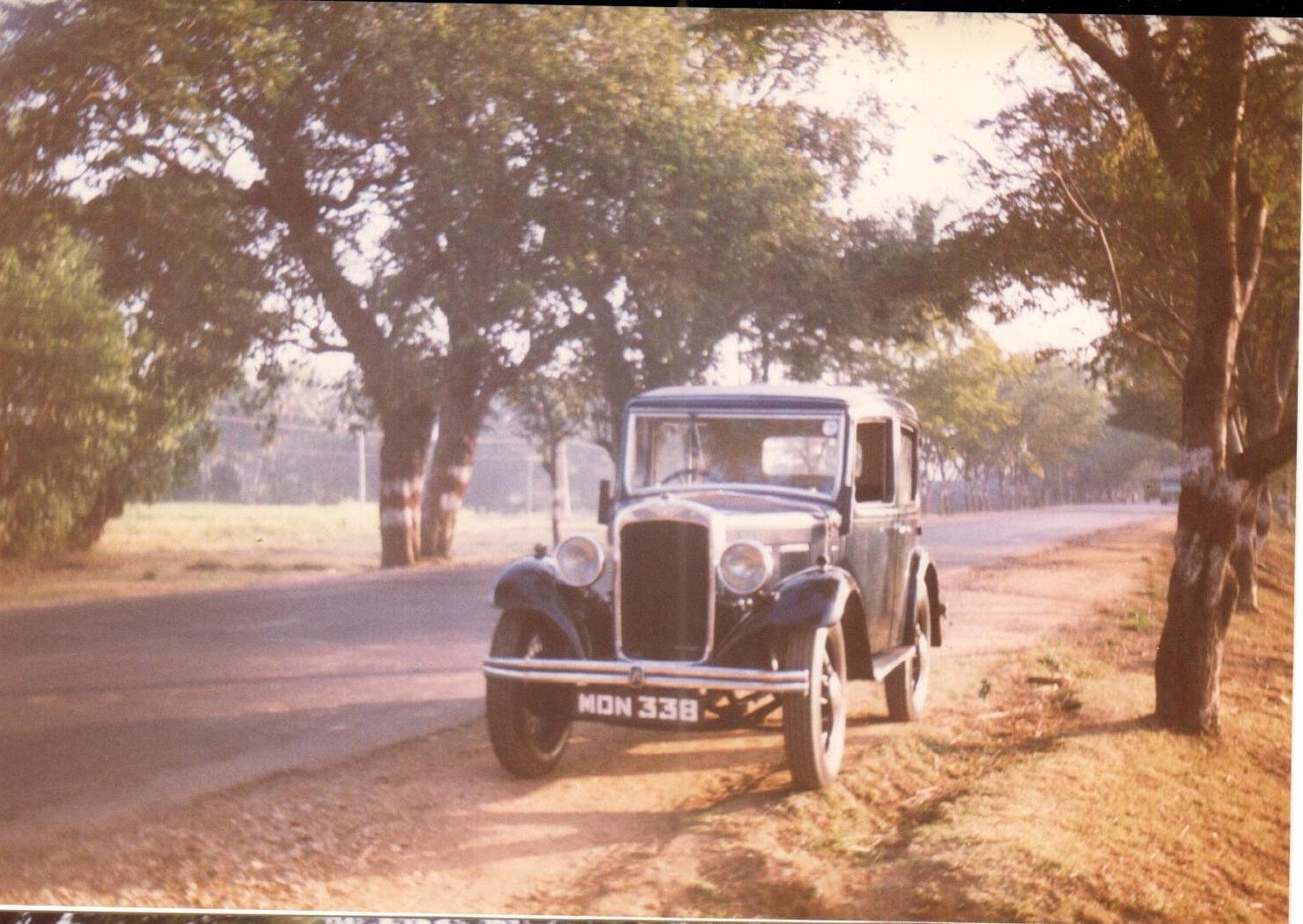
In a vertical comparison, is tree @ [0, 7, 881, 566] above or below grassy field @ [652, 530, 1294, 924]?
above

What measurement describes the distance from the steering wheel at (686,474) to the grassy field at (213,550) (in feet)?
1.83

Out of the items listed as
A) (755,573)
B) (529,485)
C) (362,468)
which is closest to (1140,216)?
(755,573)

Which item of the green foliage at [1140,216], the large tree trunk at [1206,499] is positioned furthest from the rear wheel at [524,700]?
the large tree trunk at [1206,499]

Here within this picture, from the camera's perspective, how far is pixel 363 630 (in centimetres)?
462

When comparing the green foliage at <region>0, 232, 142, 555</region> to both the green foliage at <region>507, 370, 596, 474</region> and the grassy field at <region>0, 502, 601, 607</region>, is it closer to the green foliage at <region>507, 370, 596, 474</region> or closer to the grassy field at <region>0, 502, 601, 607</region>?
the grassy field at <region>0, 502, 601, 607</region>

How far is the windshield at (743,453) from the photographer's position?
4.29m

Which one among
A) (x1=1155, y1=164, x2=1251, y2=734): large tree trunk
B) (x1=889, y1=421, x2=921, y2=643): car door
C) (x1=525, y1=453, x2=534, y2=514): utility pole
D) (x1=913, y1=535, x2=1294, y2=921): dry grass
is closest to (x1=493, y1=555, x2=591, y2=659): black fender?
(x1=525, y1=453, x2=534, y2=514): utility pole

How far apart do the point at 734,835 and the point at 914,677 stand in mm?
1174

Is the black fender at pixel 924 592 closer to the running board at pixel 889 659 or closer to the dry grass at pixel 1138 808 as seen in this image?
the running board at pixel 889 659

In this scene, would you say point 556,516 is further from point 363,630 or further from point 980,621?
point 980,621

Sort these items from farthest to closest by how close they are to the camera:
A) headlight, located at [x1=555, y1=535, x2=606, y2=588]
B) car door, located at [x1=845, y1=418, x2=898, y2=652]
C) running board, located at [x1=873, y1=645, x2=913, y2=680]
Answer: car door, located at [x1=845, y1=418, x2=898, y2=652] < running board, located at [x1=873, y1=645, x2=913, y2=680] < headlight, located at [x1=555, y1=535, x2=606, y2=588]

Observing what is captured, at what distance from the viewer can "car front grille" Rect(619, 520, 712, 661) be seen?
3.97 m

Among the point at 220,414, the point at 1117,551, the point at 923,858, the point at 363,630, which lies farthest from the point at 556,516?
the point at 1117,551

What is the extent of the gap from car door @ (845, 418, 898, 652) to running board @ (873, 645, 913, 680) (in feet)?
0.10
